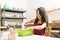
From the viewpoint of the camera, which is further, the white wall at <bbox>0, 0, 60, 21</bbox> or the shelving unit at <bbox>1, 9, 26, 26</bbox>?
the shelving unit at <bbox>1, 9, 26, 26</bbox>

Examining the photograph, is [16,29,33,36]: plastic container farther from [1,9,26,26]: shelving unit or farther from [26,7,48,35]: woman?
[1,9,26,26]: shelving unit

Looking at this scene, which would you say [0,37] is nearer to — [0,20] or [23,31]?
[23,31]

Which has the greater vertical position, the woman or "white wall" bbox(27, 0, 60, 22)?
"white wall" bbox(27, 0, 60, 22)

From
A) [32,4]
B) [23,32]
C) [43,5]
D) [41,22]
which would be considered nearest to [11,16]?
[32,4]

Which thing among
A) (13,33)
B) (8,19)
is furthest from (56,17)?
(13,33)

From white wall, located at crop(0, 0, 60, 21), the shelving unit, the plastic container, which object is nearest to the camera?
the plastic container

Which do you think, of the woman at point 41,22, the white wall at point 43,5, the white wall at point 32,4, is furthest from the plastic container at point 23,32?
the white wall at point 32,4

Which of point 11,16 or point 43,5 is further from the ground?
point 43,5

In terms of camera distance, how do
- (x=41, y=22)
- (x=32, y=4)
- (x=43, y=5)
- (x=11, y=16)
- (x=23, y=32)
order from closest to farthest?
(x=23, y=32) < (x=41, y=22) < (x=11, y=16) < (x=43, y=5) < (x=32, y=4)

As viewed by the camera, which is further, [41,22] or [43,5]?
[43,5]

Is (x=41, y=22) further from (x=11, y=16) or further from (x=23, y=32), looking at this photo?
(x=11, y=16)

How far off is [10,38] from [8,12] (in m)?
3.43

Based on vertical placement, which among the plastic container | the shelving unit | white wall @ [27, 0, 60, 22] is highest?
white wall @ [27, 0, 60, 22]

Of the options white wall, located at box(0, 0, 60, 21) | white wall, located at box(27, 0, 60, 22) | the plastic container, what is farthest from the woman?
white wall, located at box(0, 0, 60, 21)
